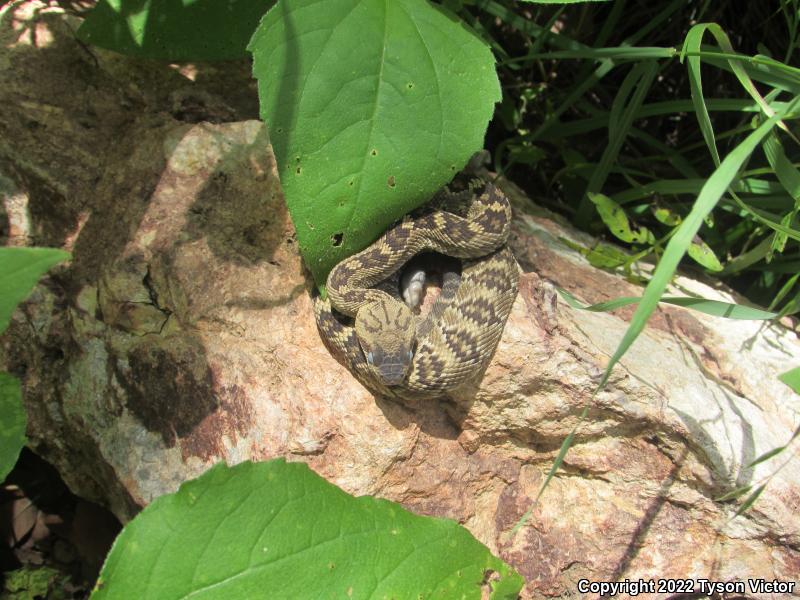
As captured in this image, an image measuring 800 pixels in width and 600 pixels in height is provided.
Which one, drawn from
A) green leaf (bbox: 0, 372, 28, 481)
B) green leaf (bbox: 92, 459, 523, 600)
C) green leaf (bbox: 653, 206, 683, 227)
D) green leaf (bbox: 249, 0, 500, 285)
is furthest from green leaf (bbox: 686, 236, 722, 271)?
green leaf (bbox: 0, 372, 28, 481)

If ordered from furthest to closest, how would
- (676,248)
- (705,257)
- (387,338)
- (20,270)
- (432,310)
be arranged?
(705,257) < (432,310) < (387,338) < (676,248) < (20,270)

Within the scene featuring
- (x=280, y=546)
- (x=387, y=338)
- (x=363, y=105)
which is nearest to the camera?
(x=280, y=546)

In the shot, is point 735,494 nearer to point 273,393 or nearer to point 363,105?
point 273,393

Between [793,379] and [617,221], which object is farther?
[617,221]

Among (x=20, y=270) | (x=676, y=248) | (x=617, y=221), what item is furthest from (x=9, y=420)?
(x=617, y=221)

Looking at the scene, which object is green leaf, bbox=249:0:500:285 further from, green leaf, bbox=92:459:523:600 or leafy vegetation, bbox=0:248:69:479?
leafy vegetation, bbox=0:248:69:479

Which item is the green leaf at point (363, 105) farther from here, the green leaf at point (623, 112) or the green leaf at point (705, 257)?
the green leaf at point (705, 257)
